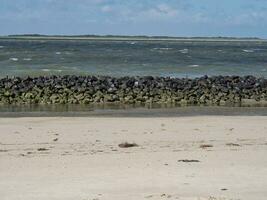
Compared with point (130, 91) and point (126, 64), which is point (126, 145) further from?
point (126, 64)

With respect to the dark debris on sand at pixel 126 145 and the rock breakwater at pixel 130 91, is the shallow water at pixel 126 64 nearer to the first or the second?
the rock breakwater at pixel 130 91

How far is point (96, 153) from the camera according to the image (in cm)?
1111

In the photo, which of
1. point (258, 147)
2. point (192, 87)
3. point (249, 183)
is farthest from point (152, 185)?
point (192, 87)

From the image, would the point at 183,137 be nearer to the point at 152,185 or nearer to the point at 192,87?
the point at 152,185

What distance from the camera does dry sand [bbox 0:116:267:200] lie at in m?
7.91

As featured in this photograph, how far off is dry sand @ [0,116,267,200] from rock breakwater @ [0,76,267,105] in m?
7.45

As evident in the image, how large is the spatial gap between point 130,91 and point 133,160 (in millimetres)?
15451

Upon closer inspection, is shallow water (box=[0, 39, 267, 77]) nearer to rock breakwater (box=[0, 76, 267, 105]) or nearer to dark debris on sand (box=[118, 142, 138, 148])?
rock breakwater (box=[0, 76, 267, 105])

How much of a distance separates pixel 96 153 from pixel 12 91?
1446 centimetres

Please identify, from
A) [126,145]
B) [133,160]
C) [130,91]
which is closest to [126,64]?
[130,91]

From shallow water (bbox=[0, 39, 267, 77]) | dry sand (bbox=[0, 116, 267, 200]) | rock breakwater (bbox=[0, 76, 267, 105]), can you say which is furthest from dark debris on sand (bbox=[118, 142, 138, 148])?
shallow water (bbox=[0, 39, 267, 77])

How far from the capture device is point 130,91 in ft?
84.2

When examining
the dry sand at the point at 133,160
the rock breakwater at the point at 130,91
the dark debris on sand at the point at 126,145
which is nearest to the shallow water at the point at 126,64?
the rock breakwater at the point at 130,91

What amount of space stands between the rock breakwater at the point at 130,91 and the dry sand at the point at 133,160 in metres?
7.45
